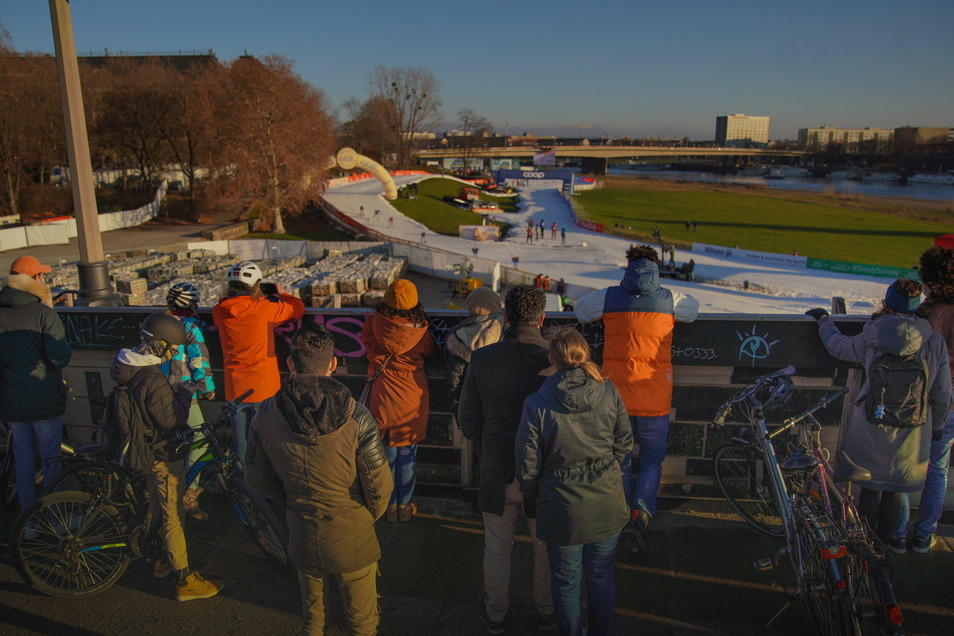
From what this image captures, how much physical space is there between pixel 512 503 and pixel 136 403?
2.36m

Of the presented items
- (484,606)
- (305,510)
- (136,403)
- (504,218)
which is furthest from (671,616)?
(504,218)

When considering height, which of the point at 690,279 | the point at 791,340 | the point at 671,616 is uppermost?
the point at 791,340

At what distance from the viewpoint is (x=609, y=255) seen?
45.8 metres

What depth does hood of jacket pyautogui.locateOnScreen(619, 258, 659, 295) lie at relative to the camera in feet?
13.5

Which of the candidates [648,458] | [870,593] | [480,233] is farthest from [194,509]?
[480,233]

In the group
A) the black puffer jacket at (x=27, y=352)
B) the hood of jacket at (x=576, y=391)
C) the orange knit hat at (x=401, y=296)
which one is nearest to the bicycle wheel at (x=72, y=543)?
the black puffer jacket at (x=27, y=352)

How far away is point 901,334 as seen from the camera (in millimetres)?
3709

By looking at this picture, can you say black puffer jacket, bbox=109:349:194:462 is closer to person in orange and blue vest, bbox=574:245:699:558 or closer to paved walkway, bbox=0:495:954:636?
paved walkway, bbox=0:495:954:636

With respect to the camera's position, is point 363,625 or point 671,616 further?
point 671,616

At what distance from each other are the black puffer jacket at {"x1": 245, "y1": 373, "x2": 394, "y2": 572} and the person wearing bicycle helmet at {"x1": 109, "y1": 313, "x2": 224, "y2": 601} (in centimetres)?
119

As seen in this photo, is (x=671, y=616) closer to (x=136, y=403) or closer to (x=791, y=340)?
(x=791, y=340)

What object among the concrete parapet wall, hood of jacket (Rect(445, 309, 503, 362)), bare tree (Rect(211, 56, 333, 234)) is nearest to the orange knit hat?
hood of jacket (Rect(445, 309, 503, 362))

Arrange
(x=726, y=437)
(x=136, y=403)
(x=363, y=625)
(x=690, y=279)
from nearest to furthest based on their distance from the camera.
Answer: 1. (x=363, y=625)
2. (x=136, y=403)
3. (x=726, y=437)
4. (x=690, y=279)

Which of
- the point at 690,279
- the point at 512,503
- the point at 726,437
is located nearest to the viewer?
the point at 512,503
